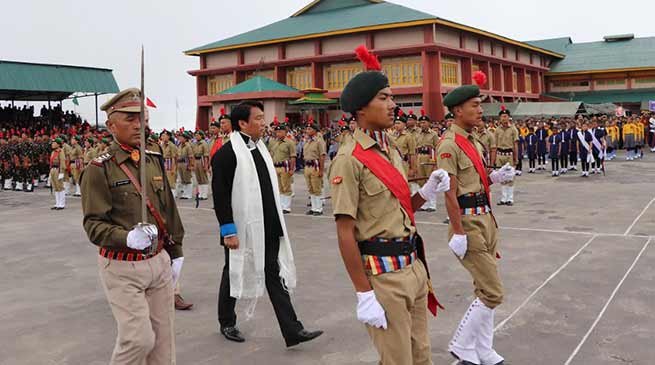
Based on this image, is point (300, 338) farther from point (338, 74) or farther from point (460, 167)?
point (338, 74)

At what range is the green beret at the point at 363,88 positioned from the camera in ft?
10.4

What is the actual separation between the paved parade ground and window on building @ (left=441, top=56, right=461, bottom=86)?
2506cm

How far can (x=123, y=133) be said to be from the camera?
369 cm

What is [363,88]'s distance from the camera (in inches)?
125

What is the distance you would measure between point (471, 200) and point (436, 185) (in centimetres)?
112

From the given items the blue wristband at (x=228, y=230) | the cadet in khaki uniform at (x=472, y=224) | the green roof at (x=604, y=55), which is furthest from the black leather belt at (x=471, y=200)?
the green roof at (x=604, y=55)

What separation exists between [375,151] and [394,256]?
58 cm

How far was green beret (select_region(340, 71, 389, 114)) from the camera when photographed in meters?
3.18

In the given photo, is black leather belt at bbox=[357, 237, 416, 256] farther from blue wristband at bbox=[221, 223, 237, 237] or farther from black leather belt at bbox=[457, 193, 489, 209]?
blue wristband at bbox=[221, 223, 237, 237]

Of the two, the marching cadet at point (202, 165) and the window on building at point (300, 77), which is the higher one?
the window on building at point (300, 77)

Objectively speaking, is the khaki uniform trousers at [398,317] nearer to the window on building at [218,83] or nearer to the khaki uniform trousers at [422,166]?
the khaki uniform trousers at [422,166]

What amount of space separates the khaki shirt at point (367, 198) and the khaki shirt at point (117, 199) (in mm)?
1329

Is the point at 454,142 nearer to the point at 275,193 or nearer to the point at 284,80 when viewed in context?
the point at 275,193

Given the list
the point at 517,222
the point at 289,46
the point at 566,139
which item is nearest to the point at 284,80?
the point at 289,46
